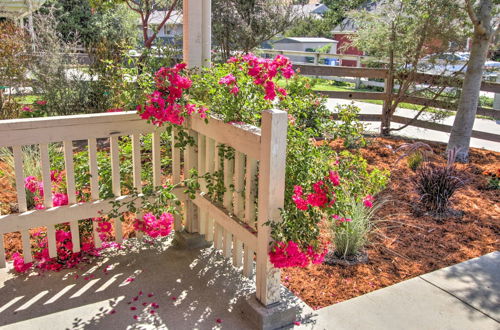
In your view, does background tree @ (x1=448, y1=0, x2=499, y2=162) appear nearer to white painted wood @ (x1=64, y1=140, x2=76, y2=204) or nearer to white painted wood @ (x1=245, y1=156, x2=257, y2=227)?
white painted wood @ (x1=245, y1=156, x2=257, y2=227)

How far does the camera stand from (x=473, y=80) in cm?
538

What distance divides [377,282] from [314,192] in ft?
2.94

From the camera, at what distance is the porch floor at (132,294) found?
7.62 feet

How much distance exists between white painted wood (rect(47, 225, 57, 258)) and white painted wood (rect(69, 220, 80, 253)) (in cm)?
11

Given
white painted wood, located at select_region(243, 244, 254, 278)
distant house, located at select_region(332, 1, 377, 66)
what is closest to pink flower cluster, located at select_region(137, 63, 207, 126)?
white painted wood, located at select_region(243, 244, 254, 278)

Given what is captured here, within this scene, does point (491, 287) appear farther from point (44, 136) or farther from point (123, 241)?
point (44, 136)

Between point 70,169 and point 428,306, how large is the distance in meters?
2.26

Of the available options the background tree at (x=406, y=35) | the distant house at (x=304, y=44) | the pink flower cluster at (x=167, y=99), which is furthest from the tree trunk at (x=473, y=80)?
the distant house at (x=304, y=44)

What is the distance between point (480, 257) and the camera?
3107mm

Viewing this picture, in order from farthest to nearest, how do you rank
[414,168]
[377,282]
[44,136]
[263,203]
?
[414,168]
[377,282]
[44,136]
[263,203]

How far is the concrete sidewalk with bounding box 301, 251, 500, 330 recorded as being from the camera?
92.1 inches

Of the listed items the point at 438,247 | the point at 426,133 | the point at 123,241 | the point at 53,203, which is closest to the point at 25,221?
the point at 53,203

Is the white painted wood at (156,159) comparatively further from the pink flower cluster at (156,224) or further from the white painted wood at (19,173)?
the white painted wood at (19,173)

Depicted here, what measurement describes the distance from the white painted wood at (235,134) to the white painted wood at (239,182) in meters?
0.10
